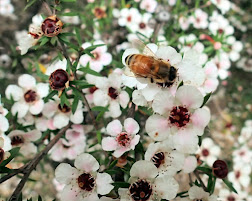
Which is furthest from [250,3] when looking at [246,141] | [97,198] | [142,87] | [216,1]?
[97,198]

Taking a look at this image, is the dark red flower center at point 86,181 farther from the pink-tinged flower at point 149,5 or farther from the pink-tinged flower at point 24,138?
the pink-tinged flower at point 149,5

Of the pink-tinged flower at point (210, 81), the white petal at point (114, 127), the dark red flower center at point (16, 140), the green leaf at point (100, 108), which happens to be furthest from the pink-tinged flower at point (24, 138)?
the pink-tinged flower at point (210, 81)

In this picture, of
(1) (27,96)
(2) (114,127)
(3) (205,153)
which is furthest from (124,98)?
(3) (205,153)

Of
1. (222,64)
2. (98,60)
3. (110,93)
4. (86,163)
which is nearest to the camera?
(86,163)

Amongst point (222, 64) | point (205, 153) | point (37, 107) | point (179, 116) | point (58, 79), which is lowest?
point (205, 153)

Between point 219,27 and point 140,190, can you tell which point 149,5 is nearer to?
point 219,27

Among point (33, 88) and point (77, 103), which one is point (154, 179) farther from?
point (33, 88)
